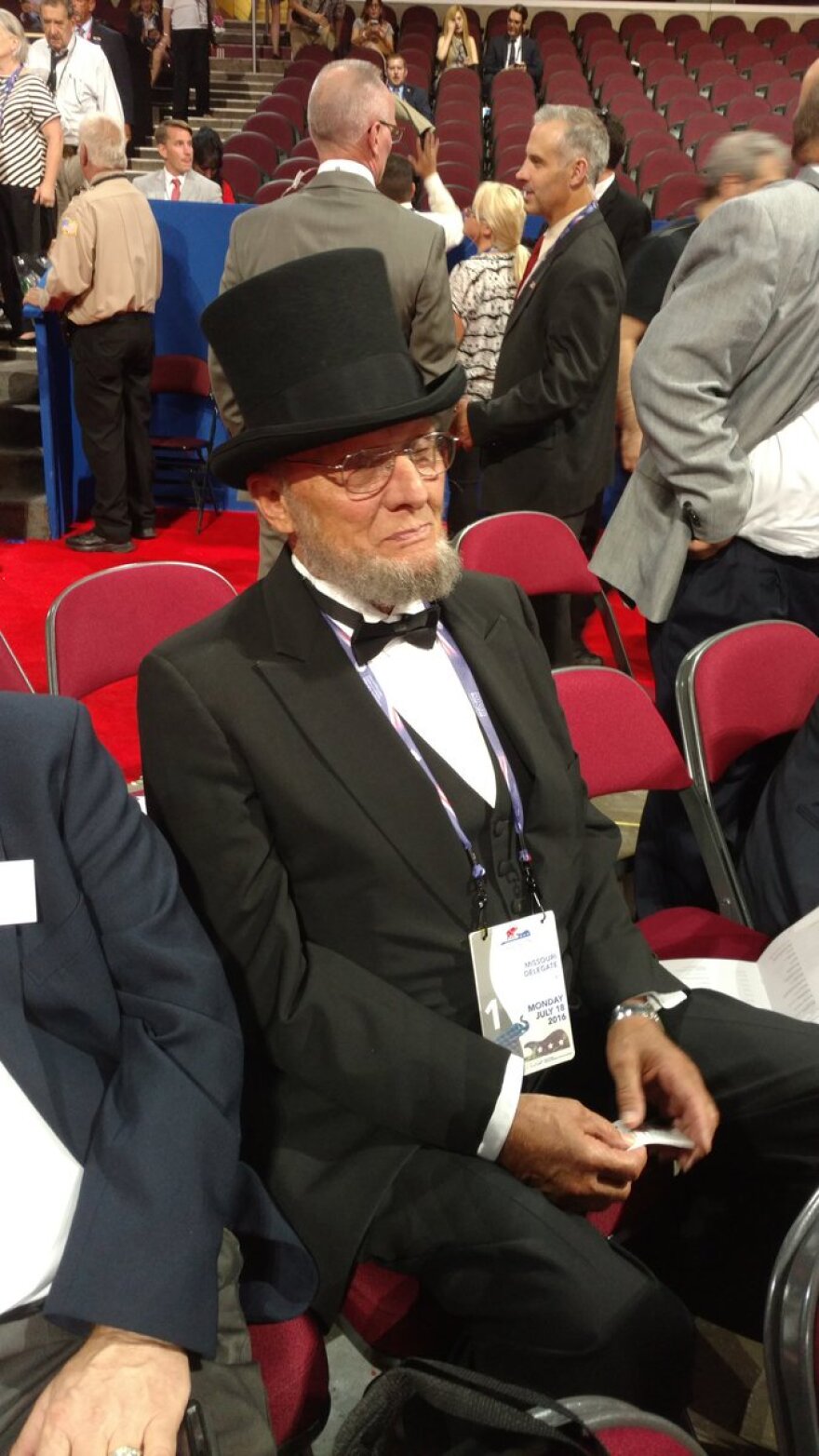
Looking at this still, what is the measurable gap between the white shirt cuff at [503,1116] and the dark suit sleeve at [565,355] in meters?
2.79

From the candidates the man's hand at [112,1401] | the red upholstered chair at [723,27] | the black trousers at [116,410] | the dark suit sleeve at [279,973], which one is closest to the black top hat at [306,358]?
the dark suit sleeve at [279,973]

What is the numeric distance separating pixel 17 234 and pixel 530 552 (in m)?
4.93

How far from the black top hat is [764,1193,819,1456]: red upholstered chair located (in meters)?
1.09

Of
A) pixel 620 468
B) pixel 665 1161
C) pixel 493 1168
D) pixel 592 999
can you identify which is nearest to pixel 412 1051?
pixel 493 1168

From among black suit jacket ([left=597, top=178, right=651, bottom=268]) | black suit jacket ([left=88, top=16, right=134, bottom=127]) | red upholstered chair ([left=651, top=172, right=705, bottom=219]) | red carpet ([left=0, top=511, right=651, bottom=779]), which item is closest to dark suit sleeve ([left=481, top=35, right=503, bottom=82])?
black suit jacket ([left=88, top=16, right=134, bottom=127])

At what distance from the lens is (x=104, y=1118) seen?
1.34 meters

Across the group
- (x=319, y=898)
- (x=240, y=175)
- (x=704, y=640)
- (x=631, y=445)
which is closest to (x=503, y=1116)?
(x=319, y=898)

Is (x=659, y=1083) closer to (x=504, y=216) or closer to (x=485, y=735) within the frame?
(x=485, y=735)

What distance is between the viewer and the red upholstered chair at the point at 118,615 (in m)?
2.59

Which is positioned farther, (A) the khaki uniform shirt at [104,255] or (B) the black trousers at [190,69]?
(B) the black trousers at [190,69]

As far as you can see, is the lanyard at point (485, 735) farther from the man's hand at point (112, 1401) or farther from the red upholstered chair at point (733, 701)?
the red upholstered chair at point (733, 701)

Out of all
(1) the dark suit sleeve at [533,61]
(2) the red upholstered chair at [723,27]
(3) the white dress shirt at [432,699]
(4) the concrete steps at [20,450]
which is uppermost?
(2) the red upholstered chair at [723,27]

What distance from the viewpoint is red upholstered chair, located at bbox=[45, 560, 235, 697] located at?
259 centimetres

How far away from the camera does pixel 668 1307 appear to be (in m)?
1.46
